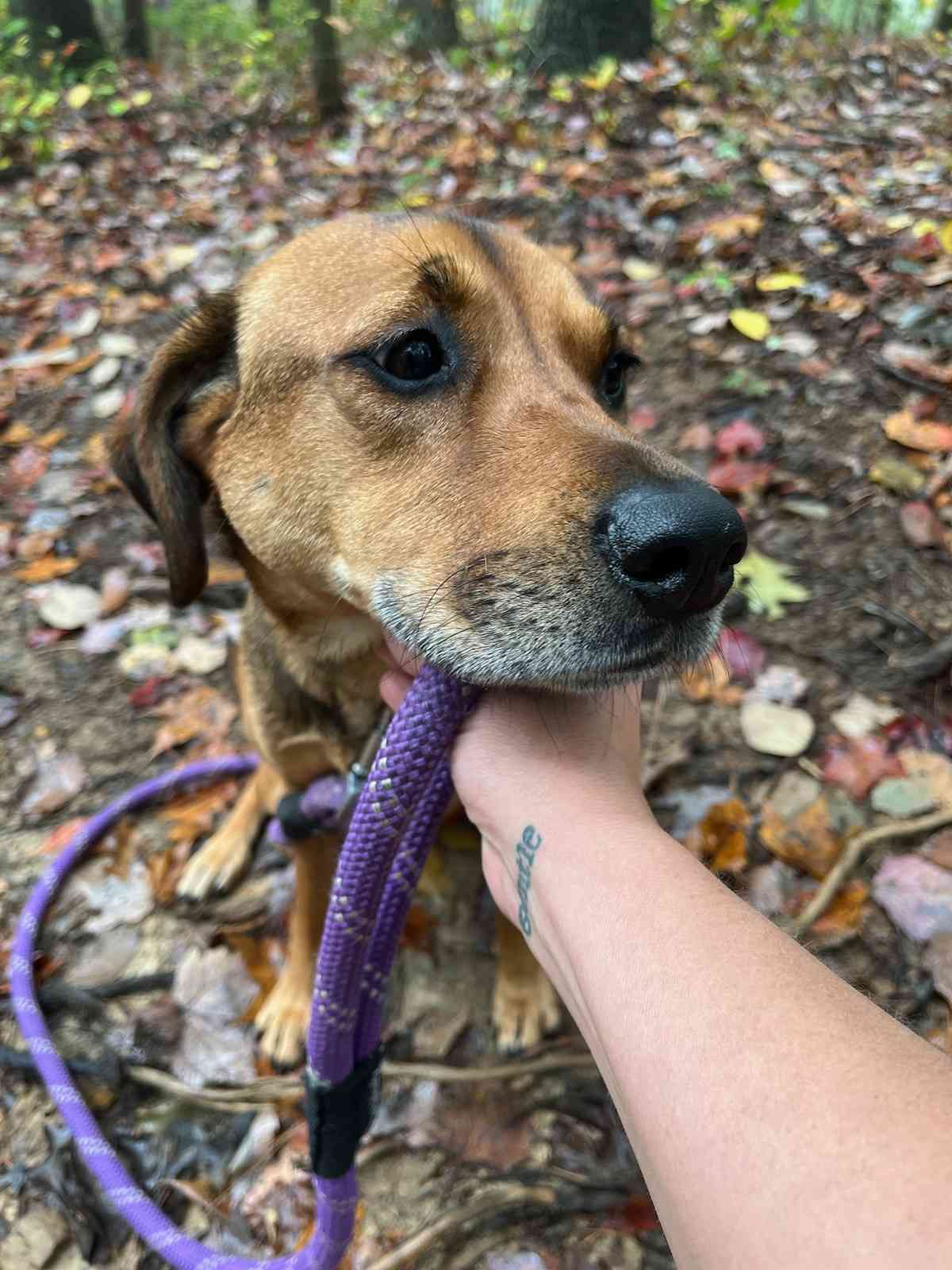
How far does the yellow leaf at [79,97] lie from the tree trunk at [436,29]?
3887 mm

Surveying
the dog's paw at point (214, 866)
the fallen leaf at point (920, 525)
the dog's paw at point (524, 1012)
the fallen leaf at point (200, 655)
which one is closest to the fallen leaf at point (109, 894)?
the dog's paw at point (214, 866)

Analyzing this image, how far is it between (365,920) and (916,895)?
170 cm

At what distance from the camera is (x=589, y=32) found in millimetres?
7238

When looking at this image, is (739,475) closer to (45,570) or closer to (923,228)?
Answer: (923,228)

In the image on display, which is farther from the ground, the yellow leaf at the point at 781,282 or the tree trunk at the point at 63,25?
the tree trunk at the point at 63,25

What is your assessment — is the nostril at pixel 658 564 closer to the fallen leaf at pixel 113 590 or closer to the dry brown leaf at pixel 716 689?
the dry brown leaf at pixel 716 689

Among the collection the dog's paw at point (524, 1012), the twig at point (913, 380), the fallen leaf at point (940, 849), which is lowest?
the dog's paw at point (524, 1012)

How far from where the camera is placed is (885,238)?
15.7 ft

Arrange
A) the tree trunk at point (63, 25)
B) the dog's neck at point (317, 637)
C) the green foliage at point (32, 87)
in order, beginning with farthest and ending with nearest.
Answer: the tree trunk at point (63, 25) < the green foliage at point (32, 87) < the dog's neck at point (317, 637)

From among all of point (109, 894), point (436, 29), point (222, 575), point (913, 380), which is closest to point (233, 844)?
point (109, 894)

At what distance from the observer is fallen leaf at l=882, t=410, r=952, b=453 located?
3.53 m

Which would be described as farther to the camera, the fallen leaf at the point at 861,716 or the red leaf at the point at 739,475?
the red leaf at the point at 739,475

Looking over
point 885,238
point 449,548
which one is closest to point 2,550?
point 449,548

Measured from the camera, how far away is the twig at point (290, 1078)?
230 cm
